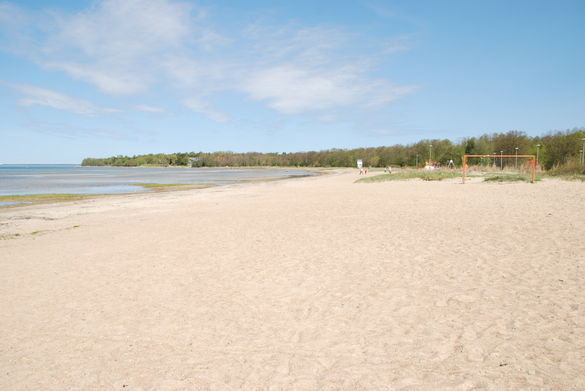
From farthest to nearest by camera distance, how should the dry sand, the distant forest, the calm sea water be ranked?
the distant forest < the calm sea water < the dry sand

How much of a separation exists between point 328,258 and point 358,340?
3.20 meters

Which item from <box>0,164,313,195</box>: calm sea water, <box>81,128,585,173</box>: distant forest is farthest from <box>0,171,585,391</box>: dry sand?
<box>81,128,585,173</box>: distant forest

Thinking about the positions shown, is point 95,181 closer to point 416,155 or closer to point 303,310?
point 303,310

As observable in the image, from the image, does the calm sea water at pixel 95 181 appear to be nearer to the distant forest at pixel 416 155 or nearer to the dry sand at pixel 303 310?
the dry sand at pixel 303 310

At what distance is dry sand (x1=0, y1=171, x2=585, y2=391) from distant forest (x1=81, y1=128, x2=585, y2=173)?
28.4m

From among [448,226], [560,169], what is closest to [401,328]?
[448,226]

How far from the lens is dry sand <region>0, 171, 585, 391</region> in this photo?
331cm

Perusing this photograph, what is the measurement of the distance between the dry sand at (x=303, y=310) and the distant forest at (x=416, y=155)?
28372 millimetres

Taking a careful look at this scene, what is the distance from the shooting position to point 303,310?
4.68 metres

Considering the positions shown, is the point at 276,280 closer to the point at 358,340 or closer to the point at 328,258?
the point at 328,258

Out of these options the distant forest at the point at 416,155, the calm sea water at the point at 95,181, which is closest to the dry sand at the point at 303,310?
the calm sea water at the point at 95,181

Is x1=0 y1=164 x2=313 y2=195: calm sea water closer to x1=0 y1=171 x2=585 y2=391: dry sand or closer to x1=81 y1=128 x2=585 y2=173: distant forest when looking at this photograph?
x1=0 y1=171 x2=585 y2=391: dry sand

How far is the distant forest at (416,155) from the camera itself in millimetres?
39281

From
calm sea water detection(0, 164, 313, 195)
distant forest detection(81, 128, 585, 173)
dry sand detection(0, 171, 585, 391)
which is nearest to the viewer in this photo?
dry sand detection(0, 171, 585, 391)
